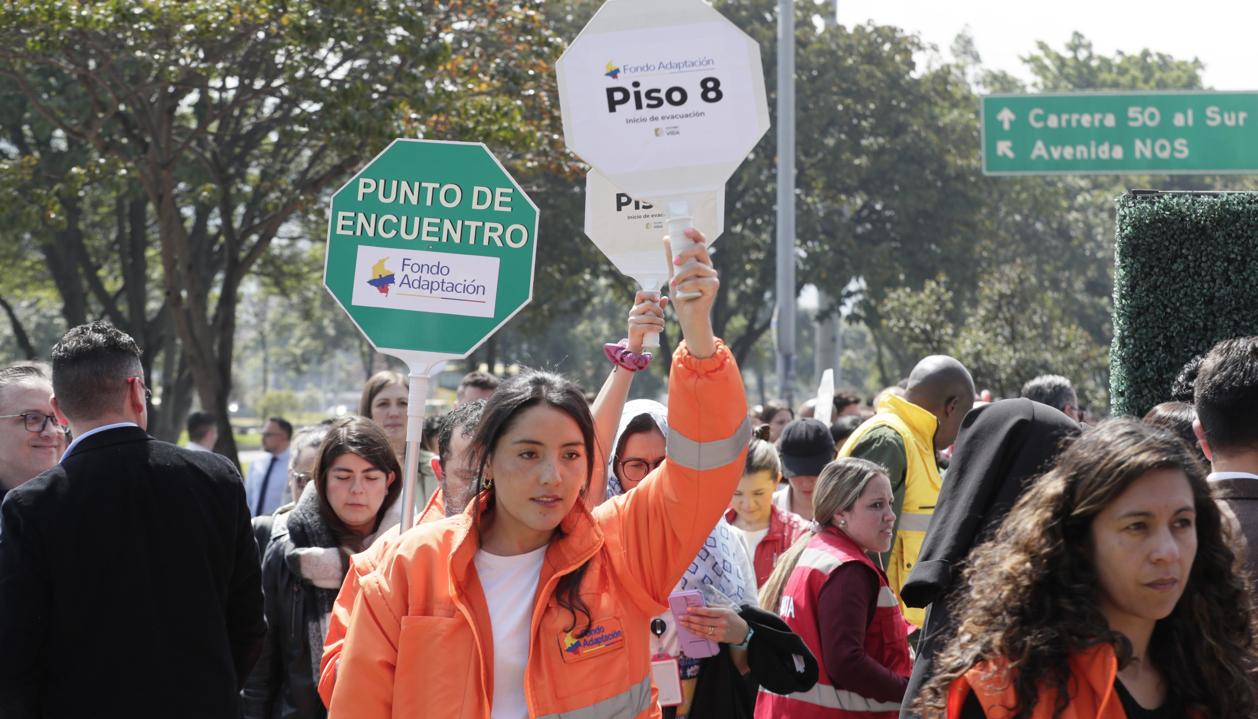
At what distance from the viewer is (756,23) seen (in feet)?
97.3

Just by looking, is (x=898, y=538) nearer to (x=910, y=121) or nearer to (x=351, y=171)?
(x=351, y=171)

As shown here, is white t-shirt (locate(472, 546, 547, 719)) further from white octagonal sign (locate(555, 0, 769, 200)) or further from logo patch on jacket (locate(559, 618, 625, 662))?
white octagonal sign (locate(555, 0, 769, 200))

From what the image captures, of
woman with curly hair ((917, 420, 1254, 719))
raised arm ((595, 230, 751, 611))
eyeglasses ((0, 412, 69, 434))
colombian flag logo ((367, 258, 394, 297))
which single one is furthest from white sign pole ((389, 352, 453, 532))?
woman with curly hair ((917, 420, 1254, 719))

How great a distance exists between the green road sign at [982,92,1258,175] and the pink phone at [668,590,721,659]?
12153 millimetres

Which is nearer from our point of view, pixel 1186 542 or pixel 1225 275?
pixel 1186 542

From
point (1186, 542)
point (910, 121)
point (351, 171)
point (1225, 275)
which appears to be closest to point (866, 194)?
point (910, 121)

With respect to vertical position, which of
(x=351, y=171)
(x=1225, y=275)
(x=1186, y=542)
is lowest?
(x=1186, y=542)

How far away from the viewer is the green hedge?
6531 millimetres

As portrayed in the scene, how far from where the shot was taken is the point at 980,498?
319cm

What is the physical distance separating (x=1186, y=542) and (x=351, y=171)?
566 inches

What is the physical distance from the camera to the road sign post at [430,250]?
4.80 m

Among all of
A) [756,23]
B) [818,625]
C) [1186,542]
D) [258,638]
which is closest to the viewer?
[1186,542]

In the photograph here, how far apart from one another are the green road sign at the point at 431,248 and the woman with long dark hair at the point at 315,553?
70 centimetres

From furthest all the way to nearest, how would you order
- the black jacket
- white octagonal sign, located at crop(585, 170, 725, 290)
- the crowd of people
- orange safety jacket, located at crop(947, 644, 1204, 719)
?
the black jacket < white octagonal sign, located at crop(585, 170, 725, 290) < the crowd of people < orange safety jacket, located at crop(947, 644, 1204, 719)
